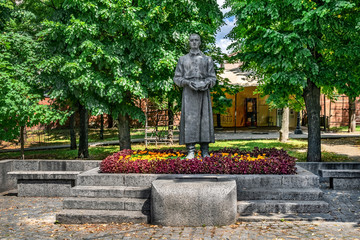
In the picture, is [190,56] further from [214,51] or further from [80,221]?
[214,51]

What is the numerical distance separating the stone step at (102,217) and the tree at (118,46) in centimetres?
456

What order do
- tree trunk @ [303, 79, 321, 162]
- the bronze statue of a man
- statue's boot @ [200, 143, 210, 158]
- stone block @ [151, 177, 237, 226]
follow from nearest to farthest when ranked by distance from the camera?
1. stone block @ [151, 177, 237, 226]
2. the bronze statue of a man
3. statue's boot @ [200, 143, 210, 158]
4. tree trunk @ [303, 79, 321, 162]

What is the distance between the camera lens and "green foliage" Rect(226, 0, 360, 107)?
9438 millimetres

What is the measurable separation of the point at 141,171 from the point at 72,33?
5.20 meters

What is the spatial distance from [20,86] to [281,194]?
359 inches

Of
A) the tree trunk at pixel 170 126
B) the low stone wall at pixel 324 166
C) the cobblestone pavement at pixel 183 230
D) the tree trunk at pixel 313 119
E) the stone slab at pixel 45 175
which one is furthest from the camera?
the tree trunk at pixel 170 126

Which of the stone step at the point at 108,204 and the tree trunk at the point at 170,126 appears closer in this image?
the stone step at the point at 108,204

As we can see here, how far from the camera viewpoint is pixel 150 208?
6359 mm

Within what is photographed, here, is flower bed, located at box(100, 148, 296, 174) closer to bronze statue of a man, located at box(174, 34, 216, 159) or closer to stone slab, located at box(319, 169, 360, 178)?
bronze statue of a man, located at box(174, 34, 216, 159)

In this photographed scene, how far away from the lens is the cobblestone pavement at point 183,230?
17.9ft

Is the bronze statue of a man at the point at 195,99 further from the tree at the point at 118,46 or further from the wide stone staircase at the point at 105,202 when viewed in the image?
the tree at the point at 118,46

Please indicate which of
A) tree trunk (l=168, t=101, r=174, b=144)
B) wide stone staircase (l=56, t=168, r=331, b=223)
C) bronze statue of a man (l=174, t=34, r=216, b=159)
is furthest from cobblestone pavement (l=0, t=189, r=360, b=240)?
tree trunk (l=168, t=101, r=174, b=144)

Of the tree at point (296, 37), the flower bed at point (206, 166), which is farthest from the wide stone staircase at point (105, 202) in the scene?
the tree at point (296, 37)

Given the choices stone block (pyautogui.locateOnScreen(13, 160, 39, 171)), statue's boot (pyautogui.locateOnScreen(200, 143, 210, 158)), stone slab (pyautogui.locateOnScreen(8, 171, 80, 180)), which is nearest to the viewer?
statue's boot (pyautogui.locateOnScreen(200, 143, 210, 158))
